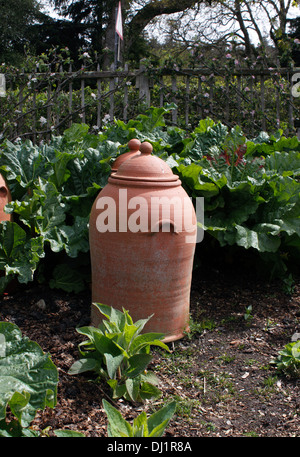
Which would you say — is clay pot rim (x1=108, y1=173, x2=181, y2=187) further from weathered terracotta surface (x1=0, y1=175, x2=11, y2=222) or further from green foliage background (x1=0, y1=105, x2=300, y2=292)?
weathered terracotta surface (x1=0, y1=175, x2=11, y2=222)

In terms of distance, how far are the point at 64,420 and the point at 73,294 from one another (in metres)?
1.30

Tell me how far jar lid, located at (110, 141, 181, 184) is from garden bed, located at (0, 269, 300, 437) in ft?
3.14

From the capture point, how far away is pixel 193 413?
87.2 inches

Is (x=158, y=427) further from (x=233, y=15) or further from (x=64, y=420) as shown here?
(x=233, y=15)

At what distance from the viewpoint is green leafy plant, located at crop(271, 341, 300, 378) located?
8.27 feet

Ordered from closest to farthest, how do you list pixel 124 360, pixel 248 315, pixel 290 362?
1. pixel 124 360
2. pixel 290 362
3. pixel 248 315

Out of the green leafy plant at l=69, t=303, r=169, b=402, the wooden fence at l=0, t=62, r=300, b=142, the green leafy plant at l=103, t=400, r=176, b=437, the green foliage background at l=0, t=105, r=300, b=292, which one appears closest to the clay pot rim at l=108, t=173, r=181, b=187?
the green foliage background at l=0, t=105, r=300, b=292

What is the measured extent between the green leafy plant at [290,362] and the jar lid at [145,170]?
1.17 meters

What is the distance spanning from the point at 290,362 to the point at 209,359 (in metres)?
0.45

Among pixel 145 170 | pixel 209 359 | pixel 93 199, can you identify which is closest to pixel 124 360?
pixel 209 359

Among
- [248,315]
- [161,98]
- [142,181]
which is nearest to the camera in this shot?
[142,181]
